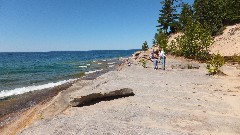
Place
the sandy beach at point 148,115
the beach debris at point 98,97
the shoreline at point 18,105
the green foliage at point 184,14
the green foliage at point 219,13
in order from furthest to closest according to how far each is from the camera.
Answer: the green foliage at point 184,14 → the green foliage at point 219,13 → the shoreline at point 18,105 → the beach debris at point 98,97 → the sandy beach at point 148,115

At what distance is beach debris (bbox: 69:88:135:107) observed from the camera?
44.4ft

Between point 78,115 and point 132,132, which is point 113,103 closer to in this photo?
point 78,115

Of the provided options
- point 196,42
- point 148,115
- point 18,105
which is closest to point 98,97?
point 148,115

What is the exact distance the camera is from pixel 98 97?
14406 millimetres

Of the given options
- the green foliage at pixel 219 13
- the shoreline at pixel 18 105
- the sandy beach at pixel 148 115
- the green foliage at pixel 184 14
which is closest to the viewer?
the sandy beach at pixel 148 115

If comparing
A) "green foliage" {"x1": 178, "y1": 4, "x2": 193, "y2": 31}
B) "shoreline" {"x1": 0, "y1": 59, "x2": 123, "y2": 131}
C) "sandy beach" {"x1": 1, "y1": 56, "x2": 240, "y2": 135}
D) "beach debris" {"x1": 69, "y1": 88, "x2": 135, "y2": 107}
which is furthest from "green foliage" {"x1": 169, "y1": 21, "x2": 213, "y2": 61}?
"green foliage" {"x1": 178, "y1": 4, "x2": 193, "y2": 31}

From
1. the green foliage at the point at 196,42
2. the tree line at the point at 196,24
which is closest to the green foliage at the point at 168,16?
the tree line at the point at 196,24

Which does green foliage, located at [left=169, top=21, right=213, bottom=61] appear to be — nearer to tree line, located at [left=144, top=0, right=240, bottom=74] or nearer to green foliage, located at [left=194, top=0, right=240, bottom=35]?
tree line, located at [left=144, top=0, right=240, bottom=74]

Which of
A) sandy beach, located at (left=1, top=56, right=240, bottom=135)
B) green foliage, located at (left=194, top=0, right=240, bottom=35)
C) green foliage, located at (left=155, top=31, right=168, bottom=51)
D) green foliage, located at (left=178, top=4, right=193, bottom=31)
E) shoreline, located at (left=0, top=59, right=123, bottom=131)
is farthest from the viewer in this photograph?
green foliage, located at (left=178, top=4, right=193, bottom=31)

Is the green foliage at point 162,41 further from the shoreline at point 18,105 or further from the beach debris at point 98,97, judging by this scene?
the beach debris at point 98,97

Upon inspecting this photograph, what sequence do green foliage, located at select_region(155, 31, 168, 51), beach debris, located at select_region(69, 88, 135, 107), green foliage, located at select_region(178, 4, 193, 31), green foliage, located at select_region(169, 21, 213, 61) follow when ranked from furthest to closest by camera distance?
green foliage, located at select_region(178, 4, 193, 31), green foliage, located at select_region(155, 31, 168, 51), green foliage, located at select_region(169, 21, 213, 61), beach debris, located at select_region(69, 88, 135, 107)

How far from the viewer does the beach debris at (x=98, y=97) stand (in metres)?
13.5

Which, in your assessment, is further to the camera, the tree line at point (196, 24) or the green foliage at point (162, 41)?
the green foliage at point (162, 41)

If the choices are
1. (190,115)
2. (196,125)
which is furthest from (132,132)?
(190,115)
